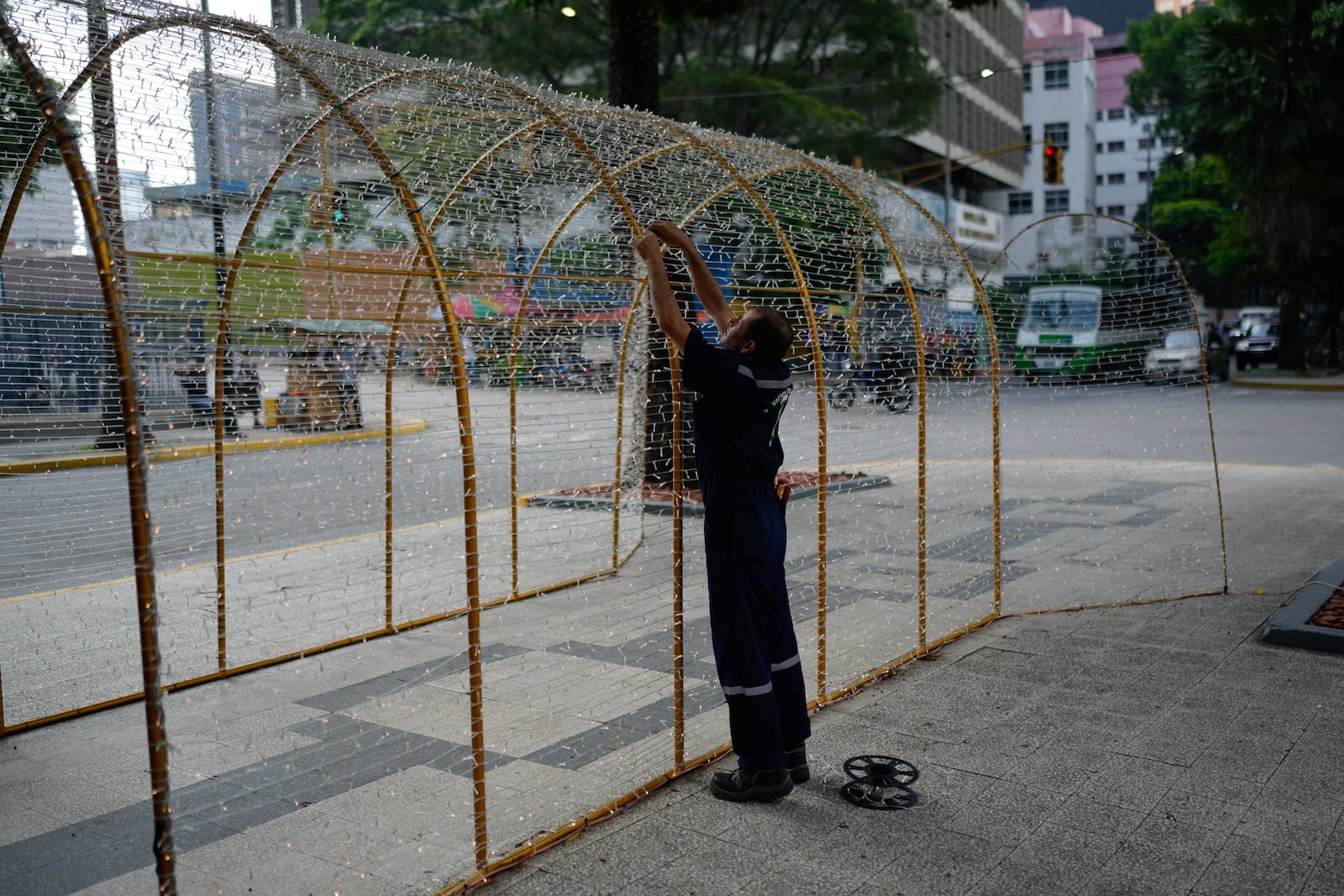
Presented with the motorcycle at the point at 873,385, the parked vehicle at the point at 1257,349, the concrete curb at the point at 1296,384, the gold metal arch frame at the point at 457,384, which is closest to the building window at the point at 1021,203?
the parked vehicle at the point at 1257,349

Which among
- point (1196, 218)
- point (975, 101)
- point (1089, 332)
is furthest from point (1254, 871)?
point (1196, 218)

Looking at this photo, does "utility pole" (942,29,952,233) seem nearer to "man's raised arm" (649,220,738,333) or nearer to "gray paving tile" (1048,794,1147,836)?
"man's raised arm" (649,220,738,333)

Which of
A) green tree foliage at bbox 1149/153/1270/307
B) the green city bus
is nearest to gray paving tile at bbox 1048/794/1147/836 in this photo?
the green city bus

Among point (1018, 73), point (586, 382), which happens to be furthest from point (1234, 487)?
point (1018, 73)

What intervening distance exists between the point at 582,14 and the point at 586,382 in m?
18.3

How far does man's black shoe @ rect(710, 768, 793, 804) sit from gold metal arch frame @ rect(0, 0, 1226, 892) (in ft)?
0.88

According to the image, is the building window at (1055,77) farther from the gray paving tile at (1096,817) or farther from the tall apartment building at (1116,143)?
the gray paving tile at (1096,817)

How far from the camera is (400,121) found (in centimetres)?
413

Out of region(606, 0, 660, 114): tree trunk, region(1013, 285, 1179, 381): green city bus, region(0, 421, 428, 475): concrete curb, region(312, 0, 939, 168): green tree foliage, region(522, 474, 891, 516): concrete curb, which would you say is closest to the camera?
region(0, 421, 428, 475): concrete curb

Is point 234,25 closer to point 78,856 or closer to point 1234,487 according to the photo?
point 78,856

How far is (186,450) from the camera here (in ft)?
15.7

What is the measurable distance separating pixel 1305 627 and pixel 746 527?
3.31 m

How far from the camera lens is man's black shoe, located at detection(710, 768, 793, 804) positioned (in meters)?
3.61

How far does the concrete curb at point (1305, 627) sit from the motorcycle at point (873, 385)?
210 centimetres
